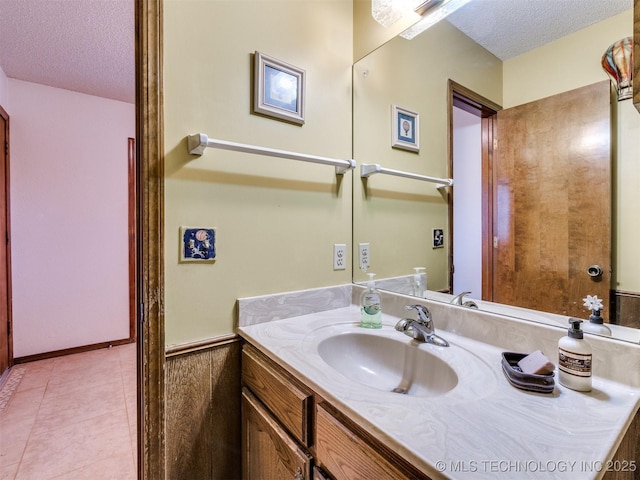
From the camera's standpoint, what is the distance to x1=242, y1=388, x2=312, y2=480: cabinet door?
0.78 meters

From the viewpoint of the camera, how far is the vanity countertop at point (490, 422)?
45cm

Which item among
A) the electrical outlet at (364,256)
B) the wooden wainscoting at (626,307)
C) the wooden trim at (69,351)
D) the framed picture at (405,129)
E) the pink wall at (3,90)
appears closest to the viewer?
the wooden wainscoting at (626,307)

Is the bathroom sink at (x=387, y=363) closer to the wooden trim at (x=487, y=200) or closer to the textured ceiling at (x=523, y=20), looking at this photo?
the wooden trim at (x=487, y=200)

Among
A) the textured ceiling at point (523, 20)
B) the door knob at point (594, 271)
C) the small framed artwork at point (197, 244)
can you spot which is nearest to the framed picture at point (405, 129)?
the textured ceiling at point (523, 20)

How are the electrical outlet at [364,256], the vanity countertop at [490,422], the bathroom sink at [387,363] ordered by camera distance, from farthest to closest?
the electrical outlet at [364,256] → the bathroom sink at [387,363] → the vanity countertop at [490,422]

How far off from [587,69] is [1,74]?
11.6ft

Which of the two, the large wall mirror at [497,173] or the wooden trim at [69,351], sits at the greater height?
the large wall mirror at [497,173]

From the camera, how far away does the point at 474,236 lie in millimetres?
1077

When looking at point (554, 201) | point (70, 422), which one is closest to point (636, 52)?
point (554, 201)

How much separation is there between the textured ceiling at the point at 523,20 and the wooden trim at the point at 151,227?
1023 millimetres

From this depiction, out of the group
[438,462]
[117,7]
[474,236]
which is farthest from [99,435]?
[117,7]

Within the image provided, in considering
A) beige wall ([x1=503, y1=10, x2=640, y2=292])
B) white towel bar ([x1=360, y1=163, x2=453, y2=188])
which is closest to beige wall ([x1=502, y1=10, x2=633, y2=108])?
beige wall ([x1=503, y1=10, x2=640, y2=292])

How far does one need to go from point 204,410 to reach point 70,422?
54.1 inches

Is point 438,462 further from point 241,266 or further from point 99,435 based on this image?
point 99,435
